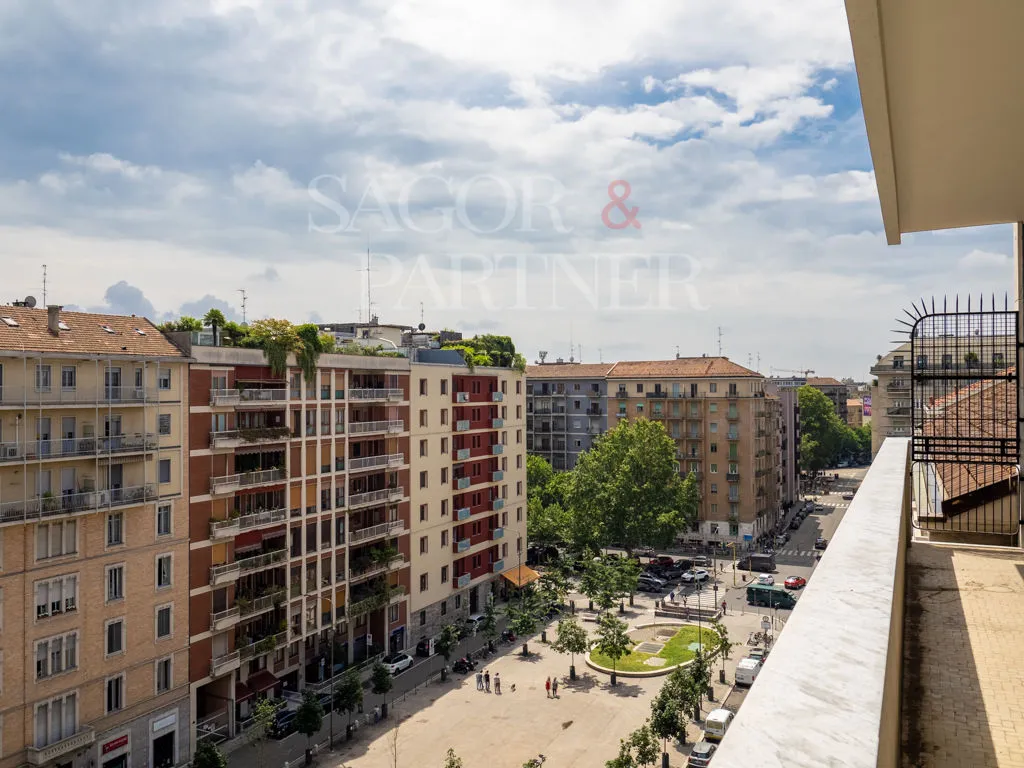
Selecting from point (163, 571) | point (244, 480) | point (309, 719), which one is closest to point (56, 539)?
point (163, 571)

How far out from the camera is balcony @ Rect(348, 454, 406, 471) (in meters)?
34.4

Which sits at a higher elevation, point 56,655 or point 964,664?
point 964,664

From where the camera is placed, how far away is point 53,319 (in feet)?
79.8

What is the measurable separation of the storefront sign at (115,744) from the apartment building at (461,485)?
15.5 m

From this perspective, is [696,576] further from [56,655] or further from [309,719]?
[56,655]

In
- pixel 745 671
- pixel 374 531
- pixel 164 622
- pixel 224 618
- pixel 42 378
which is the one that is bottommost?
pixel 745 671

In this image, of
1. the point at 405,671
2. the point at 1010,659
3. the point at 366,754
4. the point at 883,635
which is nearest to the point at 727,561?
the point at 405,671

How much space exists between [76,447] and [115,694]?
8.27m

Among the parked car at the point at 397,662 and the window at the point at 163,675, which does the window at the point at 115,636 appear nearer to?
the window at the point at 163,675

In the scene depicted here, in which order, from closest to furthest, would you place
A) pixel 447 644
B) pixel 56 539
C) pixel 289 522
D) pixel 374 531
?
pixel 56 539
pixel 289 522
pixel 374 531
pixel 447 644

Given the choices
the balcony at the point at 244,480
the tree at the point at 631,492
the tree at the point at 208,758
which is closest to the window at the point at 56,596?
the balcony at the point at 244,480

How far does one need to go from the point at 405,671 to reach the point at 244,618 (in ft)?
33.8

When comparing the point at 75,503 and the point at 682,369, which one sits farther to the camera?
the point at 682,369

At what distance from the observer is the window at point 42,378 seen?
22734mm
